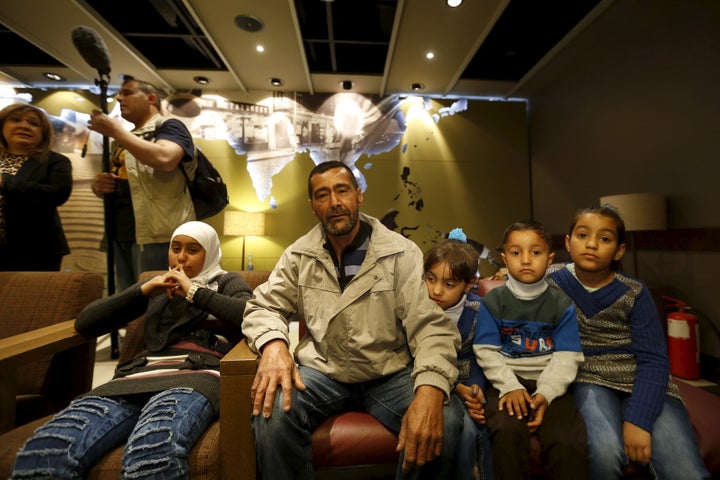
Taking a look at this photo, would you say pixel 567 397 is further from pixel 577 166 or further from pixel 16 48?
pixel 16 48

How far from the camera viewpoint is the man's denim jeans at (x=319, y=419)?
1050mm

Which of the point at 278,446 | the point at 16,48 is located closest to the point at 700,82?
the point at 278,446

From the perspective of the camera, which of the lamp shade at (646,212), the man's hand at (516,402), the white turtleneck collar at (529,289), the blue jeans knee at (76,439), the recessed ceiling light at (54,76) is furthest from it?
the recessed ceiling light at (54,76)

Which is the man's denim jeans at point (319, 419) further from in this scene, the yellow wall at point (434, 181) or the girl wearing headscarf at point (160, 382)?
the yellow wall at point (434, 181)

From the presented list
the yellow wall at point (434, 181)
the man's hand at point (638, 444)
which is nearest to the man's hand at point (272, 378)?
the man's hand at point (638, 444)

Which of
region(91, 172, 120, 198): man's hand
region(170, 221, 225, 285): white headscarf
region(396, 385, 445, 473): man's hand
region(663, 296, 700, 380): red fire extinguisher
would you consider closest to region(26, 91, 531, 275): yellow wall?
region(663, 296, 700, 380): red fire extinguisher

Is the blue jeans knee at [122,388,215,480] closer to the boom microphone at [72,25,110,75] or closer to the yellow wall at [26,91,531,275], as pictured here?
the boom microphone at [72,25,110,75]

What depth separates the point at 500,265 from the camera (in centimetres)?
502

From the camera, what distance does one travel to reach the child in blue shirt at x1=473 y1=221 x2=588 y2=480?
3.54 ft

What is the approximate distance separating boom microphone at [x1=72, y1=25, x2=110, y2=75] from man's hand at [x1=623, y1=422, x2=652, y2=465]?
10.6 feet

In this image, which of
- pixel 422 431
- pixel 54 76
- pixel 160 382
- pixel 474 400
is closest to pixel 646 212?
pixel 474 400

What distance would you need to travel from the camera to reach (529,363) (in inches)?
50.6

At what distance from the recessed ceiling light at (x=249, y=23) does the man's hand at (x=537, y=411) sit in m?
4.01

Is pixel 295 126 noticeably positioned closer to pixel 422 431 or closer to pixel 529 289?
pixel 529 289
